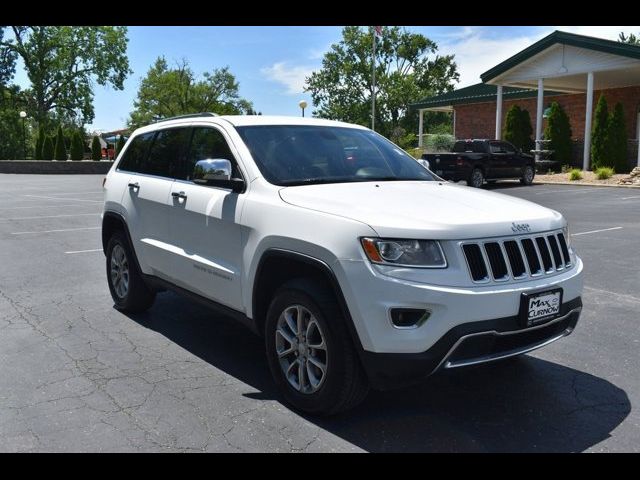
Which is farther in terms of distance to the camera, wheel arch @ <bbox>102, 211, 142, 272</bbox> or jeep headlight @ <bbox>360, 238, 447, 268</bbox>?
wheel arch @ <bbox>102, 211, 142, 272</bbox>

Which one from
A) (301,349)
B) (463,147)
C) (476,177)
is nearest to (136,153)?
(301,349)

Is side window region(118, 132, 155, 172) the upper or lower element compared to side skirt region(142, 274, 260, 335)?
upper

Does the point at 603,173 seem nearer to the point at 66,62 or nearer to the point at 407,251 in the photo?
the point at 407,251

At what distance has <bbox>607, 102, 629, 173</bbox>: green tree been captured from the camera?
1027 inches

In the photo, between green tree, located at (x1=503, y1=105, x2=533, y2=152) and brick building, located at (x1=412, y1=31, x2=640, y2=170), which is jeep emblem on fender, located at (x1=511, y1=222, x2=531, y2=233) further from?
green tree, located at (x1=503, y1=105, x2=533, y2=152)

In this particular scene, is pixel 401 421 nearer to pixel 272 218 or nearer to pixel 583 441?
pixel 583 441

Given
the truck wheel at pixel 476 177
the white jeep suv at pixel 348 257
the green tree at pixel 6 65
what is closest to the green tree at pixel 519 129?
the truck wheel at pixel 476 177

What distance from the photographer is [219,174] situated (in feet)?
14.4

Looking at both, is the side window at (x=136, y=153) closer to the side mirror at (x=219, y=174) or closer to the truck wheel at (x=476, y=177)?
the side mirror at (x=219, y=174)

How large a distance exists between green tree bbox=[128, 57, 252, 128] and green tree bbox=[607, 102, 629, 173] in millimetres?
44023

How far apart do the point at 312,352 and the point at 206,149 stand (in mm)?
2043

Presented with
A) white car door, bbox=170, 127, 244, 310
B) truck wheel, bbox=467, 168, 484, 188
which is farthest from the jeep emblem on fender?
truck wheel, bbox=467, 168, 484, 188

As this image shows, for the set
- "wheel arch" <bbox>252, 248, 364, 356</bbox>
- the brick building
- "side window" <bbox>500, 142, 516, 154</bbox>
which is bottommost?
"wheel arch" <bbox>252, 248, 364, 356</bbox>

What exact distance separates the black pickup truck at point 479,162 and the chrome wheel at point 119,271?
646 inches
